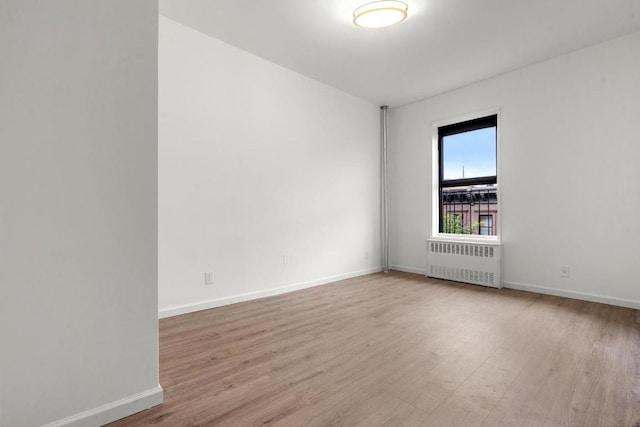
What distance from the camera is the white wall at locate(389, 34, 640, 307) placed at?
3410mm

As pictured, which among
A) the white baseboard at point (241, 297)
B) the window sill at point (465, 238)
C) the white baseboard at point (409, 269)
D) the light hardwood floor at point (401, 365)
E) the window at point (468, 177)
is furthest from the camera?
the white baseboard at point (409, 269)

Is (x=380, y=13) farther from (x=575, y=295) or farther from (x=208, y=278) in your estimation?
(x=575, y=295)

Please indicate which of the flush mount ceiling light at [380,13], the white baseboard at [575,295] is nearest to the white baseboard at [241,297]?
the white baseboard at [575,295]

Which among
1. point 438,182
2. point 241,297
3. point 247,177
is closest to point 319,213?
point 247,177

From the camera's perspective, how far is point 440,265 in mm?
4902

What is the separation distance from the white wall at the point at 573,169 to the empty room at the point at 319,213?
2 centimetres

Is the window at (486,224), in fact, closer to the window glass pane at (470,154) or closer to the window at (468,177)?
the window at (468,177)

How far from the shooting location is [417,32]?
332 centimetres
